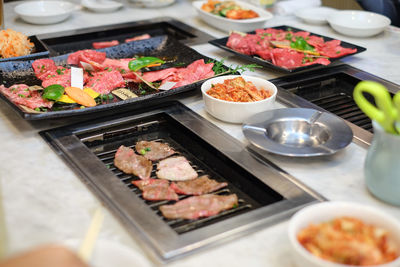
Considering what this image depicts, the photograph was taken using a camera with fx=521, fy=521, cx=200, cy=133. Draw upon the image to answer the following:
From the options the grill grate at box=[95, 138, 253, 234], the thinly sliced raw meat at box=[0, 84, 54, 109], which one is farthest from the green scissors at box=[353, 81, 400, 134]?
the thinly sliced raw meat at box=[0, 84, 54, 109]

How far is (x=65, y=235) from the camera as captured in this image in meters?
1.18

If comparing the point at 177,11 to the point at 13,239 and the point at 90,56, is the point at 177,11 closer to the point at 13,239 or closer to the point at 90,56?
the point at 90,56

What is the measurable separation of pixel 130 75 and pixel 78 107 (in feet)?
1.00

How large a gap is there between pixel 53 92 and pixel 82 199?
59 centimetres

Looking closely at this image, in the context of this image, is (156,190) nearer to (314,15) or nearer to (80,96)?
(80,96)

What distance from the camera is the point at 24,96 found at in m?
1.79

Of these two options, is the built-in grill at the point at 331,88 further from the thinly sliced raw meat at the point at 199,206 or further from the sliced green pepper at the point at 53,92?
the sliced green pepper at the point at 53,92

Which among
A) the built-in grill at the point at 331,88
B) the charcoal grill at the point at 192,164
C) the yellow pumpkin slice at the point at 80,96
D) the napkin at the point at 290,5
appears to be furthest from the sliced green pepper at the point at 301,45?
the yellow pumpkin slice at the point at 80,96

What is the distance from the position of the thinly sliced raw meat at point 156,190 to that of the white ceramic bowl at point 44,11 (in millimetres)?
1679

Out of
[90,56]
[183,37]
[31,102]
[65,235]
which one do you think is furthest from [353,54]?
[65,235]

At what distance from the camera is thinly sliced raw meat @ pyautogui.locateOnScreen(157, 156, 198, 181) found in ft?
4.88

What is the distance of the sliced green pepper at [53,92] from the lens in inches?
69.9

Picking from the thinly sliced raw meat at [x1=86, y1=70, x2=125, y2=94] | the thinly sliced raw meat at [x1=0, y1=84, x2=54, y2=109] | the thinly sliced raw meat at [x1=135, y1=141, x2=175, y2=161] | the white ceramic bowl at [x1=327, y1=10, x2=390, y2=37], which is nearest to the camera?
the thinly sliced raw meat at [x1=135, y1=141, x2=175, y2=161]

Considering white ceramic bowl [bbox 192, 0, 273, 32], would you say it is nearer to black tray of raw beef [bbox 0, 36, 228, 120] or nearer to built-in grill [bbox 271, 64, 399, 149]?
black tray of raw beef [bbox 0, 36, 228, 120]
